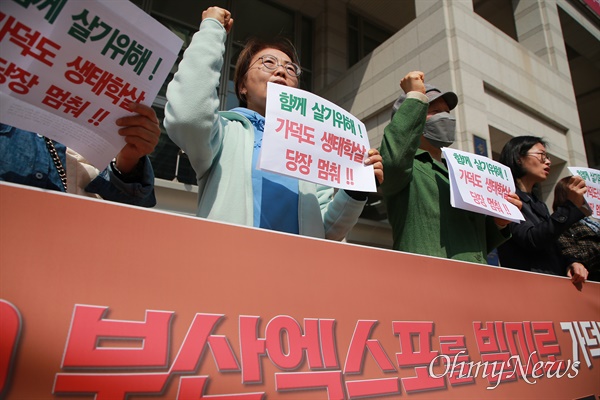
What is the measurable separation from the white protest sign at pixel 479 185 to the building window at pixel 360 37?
6.82 metres

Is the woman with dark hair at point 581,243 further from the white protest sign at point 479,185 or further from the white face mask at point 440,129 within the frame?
the white face mask at point 440,129

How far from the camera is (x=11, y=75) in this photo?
0.91 metres

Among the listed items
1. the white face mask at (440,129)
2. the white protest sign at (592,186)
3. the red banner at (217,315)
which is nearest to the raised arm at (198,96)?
the red banner at (217,315)

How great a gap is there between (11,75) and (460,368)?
149cm

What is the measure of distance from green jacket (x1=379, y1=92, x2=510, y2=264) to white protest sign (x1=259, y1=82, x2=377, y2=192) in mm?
279

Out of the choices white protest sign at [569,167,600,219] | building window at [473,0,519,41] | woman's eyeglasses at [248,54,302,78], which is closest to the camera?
woman's eyeglasses at [248,54,302,78]

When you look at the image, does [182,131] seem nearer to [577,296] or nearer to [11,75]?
[11,75]

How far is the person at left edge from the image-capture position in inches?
44.6

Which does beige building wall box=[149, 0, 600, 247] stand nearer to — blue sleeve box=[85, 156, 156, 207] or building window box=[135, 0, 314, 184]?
building window box=[135, 0, 314, 184]

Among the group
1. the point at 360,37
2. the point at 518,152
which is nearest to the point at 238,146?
the point at 518,152

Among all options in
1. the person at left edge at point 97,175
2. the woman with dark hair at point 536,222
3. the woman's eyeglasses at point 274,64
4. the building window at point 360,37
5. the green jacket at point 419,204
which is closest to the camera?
the person at left edge at point 97,175

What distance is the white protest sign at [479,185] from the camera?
71.8 inches

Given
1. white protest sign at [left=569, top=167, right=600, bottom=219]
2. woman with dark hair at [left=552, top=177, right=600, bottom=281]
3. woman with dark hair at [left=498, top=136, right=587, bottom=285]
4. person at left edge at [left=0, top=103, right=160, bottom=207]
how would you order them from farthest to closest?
white protest sign at [left=569, top=167, right=600, bottom=219] < woman with dark hair at [left=552, top=177, right=600, bottom=281] < woman with dark hair at [left=498, top=136, right=587, bottom=285] < person at left edge at [left=0, top=103, right=160, bottom=207]

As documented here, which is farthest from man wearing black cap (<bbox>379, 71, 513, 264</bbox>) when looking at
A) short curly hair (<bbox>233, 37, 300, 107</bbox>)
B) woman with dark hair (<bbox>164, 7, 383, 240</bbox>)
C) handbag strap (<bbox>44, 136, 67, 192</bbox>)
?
handbag strap (<bbox>44, 136, 67, 192</bbox>)
